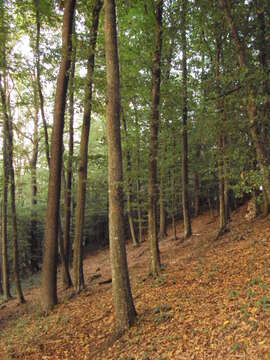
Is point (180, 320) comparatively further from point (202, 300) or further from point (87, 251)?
point (87, 251)

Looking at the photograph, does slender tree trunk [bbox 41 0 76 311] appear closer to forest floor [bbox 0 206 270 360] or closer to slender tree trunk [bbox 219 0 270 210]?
forest floor [bbox 0 206 270 360]

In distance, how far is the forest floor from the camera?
459 cm

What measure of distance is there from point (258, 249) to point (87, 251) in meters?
20.7

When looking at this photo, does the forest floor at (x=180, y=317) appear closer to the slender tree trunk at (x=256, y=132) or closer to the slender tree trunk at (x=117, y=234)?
the slender tree trunk at (x=117, y=234)

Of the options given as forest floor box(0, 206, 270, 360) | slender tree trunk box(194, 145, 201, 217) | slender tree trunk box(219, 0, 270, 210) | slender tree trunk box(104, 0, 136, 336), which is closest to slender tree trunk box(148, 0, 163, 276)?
forest floor box(0, 206, 270, 360)

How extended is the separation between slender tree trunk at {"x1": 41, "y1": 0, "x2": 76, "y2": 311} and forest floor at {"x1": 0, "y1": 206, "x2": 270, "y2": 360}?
0.78 m

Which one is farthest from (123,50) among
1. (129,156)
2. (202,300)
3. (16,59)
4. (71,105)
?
(202,300)

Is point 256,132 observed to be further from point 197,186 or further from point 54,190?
point 197,186

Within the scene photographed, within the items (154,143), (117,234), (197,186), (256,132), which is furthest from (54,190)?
(197,186)

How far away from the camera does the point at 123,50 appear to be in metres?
11.2

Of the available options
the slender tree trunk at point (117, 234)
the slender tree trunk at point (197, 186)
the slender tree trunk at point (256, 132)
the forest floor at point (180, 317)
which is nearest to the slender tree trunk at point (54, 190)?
the forest floor at point (180, 317)

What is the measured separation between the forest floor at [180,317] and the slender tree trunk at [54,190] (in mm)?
784

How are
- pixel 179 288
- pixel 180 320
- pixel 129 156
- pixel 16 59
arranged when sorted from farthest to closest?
1. pixel 129 156
2. pixel 16 59
3. pixel 179 288
4. pixel 180 320

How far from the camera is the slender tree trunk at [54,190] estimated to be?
9.34 meters
